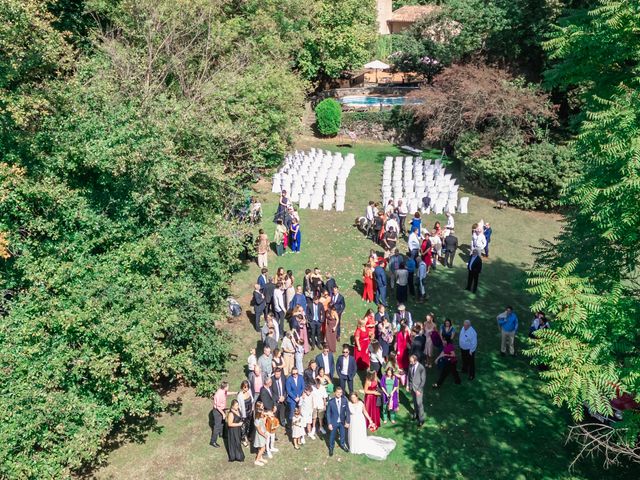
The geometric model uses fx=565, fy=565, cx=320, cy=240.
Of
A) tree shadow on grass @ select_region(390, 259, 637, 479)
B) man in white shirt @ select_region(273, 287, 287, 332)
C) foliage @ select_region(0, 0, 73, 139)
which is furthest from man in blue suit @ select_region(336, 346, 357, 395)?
foliage @ select_region(0, 0, 73, 139)

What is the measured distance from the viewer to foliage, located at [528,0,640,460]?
8211mm

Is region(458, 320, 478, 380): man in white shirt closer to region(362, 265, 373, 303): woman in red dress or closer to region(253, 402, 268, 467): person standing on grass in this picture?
region(362, 265, 373, 303): woman in red dress

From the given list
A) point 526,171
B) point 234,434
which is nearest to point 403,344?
point 234,434

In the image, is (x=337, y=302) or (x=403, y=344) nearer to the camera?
(x=403, y=344)

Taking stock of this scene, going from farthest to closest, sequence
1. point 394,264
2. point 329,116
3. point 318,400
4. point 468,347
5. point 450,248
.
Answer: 1. point 329,116
2. point 450,248
3. point 394,264
4. point 468,347
5. point 318,400

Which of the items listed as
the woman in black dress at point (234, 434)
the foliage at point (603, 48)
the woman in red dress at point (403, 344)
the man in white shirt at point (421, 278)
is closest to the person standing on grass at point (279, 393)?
the woman in black dress at point (234, 434)

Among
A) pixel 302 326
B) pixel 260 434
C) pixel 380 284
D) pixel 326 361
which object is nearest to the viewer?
pixel 260 434

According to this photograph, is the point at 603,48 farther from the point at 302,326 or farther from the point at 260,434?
the point at 260,434

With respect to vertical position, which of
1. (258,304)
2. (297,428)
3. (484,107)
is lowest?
(297,428)

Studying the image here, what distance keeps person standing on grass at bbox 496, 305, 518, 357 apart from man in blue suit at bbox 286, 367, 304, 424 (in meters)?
5.84

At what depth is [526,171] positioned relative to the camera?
24406 mm

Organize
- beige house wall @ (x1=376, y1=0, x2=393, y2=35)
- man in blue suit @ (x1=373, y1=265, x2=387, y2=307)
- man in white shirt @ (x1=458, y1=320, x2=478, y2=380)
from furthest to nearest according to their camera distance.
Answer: beige house wall @ (x1=376, y1=0, x2=393, y2=35)
man in blue suit @ (x1=373, y1=265, x2=387, y2=307)
man in white shirt @ (x1=458, y1=320, x2=478, y2=380)

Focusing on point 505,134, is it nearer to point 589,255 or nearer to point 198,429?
point 589,255

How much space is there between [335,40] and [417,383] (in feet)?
107
